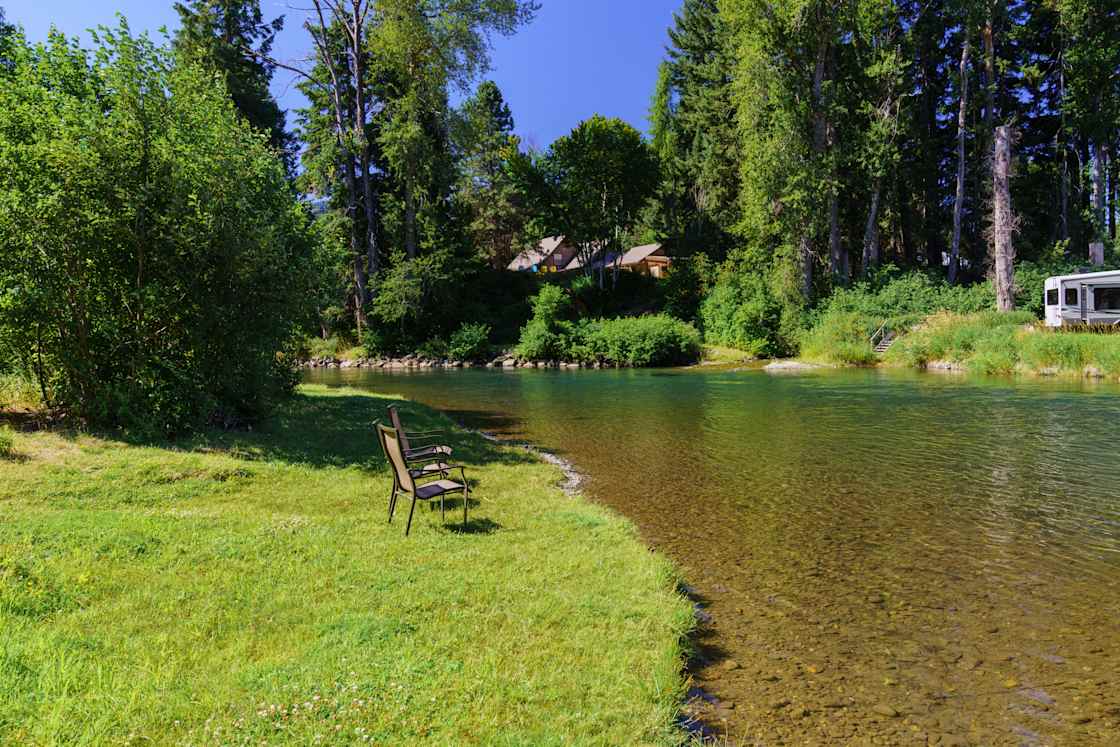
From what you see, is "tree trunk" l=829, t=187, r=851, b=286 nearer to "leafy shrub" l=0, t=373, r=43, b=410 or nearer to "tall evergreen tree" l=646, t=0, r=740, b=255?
"tall evergreen tree" l=646, t=0, r=740, b=255

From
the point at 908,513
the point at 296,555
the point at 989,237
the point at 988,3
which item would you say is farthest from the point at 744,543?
the point at 988,3

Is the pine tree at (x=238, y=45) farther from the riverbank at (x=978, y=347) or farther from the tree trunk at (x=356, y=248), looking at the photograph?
the riverbank at (x=978, y=347)

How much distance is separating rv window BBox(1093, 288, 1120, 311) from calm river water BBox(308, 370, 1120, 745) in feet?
50.2

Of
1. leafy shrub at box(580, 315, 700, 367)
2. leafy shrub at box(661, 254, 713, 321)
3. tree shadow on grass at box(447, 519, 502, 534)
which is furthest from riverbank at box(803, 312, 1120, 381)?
tree shadow on grass at box(447, 519, 502, 534)

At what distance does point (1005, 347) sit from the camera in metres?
27.5

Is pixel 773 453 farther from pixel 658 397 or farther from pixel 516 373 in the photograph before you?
pixel 516 373

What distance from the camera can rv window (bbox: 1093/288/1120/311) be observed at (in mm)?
27891

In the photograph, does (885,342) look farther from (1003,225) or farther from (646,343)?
(646,343)

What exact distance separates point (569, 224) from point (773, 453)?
44008 millimetres

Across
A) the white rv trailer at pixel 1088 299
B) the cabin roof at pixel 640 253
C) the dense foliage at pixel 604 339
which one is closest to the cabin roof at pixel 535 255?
the cabin roof at pixel 640 253

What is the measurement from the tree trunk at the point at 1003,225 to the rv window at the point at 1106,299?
528 centimetres

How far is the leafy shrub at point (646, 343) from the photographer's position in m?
40.0

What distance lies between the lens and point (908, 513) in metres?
8.67

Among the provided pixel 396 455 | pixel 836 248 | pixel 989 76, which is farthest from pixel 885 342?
pixel 396 455
